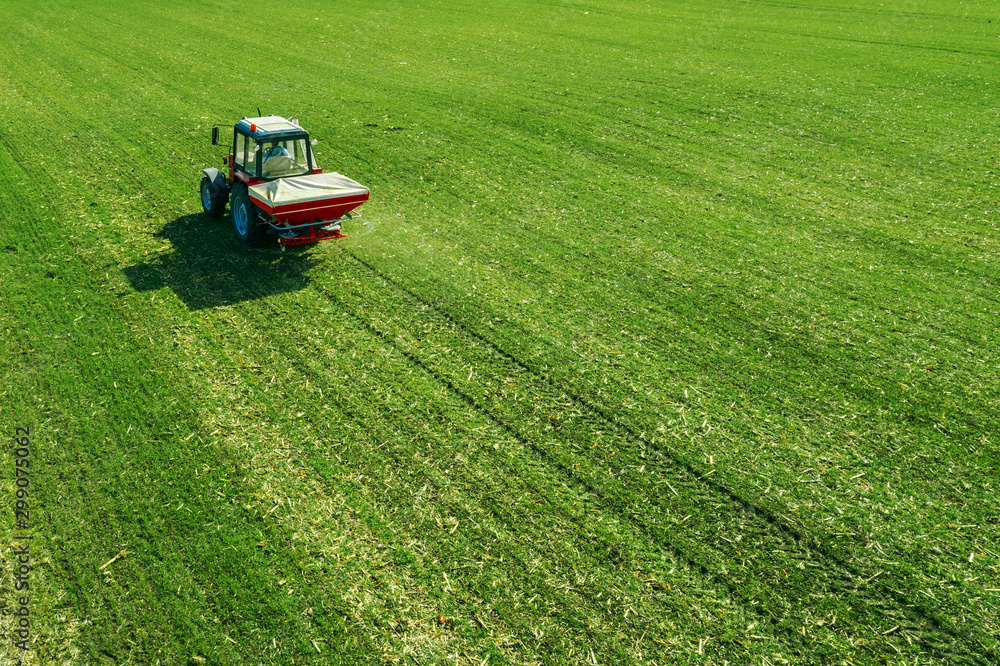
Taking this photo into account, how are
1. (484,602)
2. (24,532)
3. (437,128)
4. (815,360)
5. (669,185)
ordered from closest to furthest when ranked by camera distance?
(484,602), (24,532), (815,360), (669,185), (437,128)

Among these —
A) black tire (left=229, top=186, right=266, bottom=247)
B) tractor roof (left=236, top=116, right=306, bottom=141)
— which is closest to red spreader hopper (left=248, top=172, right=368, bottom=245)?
black tire (left=229, top=186, right=266, bottom=247)

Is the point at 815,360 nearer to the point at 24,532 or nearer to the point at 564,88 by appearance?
the point at 24,532

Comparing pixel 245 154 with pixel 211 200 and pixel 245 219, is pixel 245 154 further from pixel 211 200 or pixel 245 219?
pixel 211 200

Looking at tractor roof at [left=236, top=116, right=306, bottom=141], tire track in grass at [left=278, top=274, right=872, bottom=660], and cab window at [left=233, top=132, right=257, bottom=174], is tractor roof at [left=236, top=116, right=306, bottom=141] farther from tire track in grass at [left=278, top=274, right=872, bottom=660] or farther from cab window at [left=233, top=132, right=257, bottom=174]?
tire track in grass at [left=278, top=274, right=872, bottom=660]

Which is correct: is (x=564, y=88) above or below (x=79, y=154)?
above

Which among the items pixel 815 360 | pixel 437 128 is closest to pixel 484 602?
pixel 815 360

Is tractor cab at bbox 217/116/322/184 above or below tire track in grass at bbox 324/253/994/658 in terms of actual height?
above
